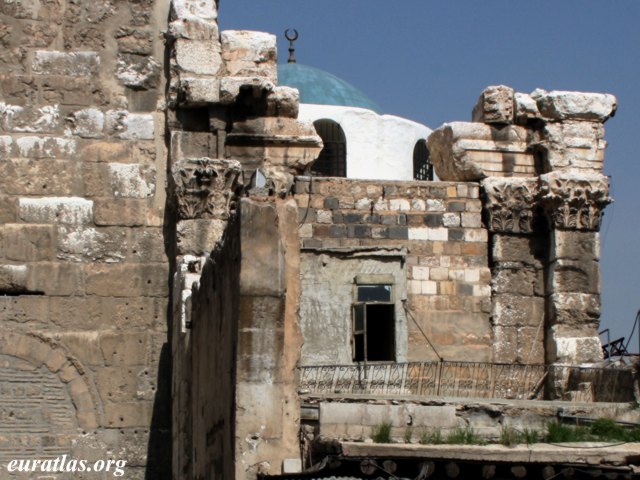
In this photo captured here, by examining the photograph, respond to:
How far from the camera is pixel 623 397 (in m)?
13.3

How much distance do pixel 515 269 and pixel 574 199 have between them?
874 millimetres

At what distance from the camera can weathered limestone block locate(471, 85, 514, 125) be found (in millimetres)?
15320

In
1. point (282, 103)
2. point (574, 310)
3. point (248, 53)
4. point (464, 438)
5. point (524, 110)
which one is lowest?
point (464, 438)

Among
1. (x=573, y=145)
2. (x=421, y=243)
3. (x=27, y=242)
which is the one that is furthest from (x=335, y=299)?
(x=27, y=242)

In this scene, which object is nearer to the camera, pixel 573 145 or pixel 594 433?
pixel 594 433

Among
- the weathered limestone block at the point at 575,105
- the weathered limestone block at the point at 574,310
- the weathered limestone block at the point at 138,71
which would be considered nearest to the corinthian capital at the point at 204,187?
the weathered limestone block at the point at 138,71

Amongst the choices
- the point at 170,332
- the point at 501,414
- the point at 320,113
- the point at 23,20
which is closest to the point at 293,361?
the point at 501,414

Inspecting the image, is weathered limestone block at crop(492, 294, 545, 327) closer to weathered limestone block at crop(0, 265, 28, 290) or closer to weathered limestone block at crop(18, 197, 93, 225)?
weathered limestone block at crop(18, 197, 93, 225)

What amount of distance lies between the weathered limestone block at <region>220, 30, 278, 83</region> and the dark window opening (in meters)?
2.27

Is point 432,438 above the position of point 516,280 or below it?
below

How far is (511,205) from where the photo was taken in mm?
15070

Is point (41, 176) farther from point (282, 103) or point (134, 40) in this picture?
point (282, 103)

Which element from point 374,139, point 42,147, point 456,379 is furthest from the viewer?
point 374,139

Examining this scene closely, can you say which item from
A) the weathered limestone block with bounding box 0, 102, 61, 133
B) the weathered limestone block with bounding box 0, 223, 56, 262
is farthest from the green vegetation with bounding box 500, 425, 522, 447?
the weathered limestone block with bounding box 0, 102, 61, 133
